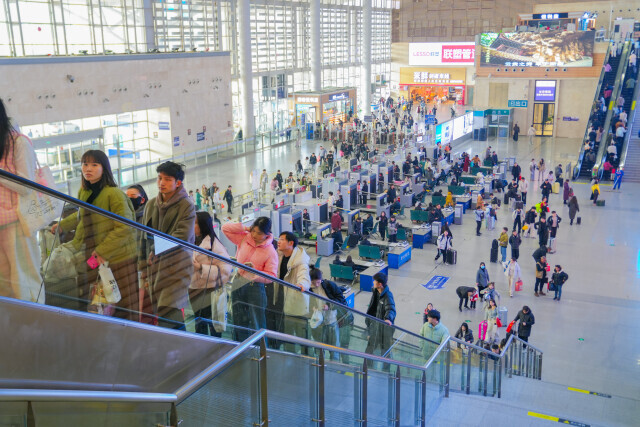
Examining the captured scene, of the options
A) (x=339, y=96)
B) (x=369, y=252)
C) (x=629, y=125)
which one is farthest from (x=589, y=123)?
(x=369, y=252)

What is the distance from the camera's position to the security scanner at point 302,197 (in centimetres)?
2128

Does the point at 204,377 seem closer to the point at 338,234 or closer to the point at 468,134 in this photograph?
the point at 338,234

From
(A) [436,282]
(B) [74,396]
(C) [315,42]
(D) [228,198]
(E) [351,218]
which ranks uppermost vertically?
(C) [315,42]

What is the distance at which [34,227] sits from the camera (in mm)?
3049

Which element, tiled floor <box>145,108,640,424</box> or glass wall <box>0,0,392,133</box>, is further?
glass wall <box>0,0,392,133</box>

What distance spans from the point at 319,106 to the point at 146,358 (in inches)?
1465

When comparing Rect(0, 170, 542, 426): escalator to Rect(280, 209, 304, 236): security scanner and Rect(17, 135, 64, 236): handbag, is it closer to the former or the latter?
Rect(17, 135, 64, 236): handbag

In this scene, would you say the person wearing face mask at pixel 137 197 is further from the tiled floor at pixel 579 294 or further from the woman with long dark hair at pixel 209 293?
the tiled floor at pixel 579 294

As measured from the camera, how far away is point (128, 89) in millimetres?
27453

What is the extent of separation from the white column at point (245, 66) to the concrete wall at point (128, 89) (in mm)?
2226

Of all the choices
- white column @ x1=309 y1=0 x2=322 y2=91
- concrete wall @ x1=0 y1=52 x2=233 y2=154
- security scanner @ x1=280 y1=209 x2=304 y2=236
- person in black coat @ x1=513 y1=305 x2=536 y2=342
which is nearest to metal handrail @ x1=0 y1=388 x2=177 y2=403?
person in black coat @ x1=513 y1=305 x2=536 y2=342

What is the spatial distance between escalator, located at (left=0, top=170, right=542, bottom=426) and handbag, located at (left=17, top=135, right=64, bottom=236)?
0.01 m

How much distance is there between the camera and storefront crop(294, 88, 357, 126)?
3981 cm

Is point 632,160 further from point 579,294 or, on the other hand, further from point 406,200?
point 579,294
